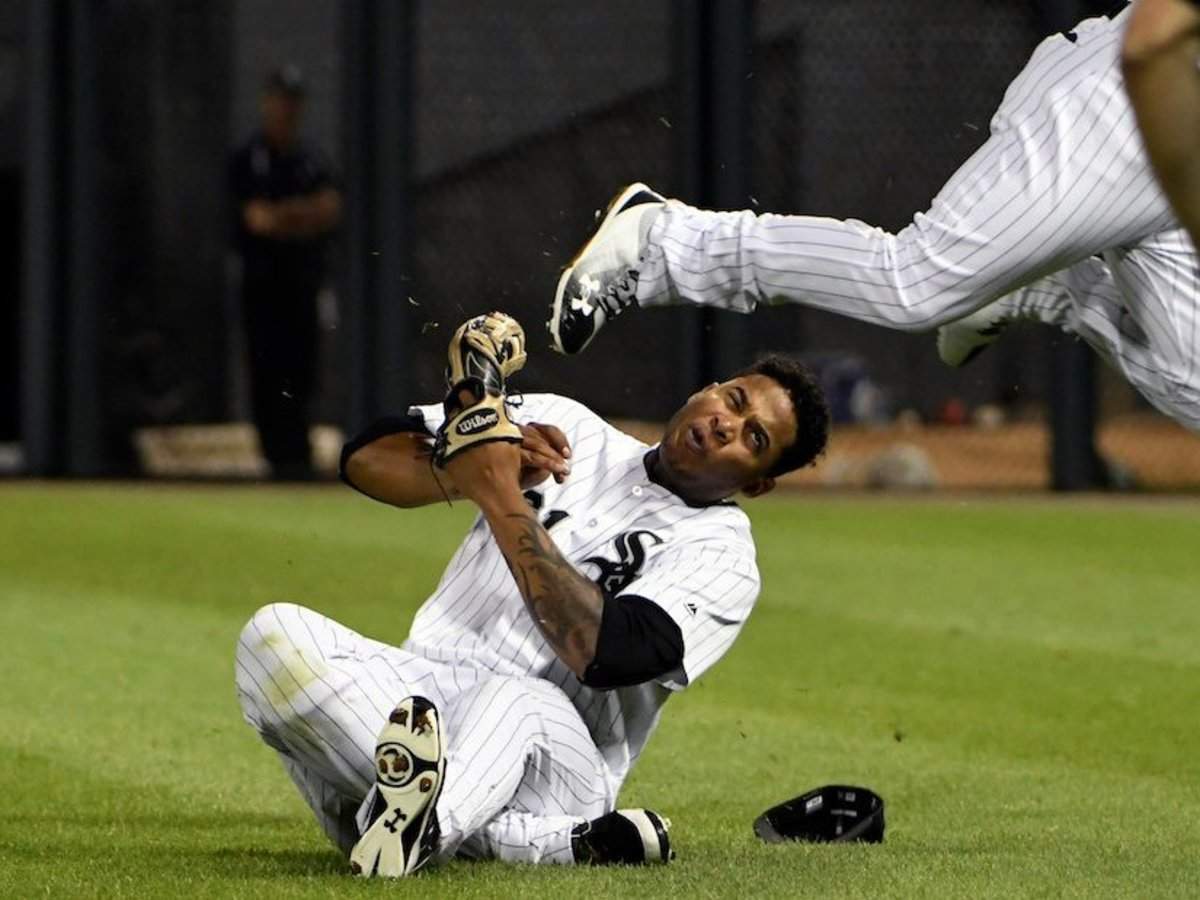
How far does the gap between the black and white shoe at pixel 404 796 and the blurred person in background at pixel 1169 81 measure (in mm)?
1953

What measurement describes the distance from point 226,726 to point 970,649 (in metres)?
2.85

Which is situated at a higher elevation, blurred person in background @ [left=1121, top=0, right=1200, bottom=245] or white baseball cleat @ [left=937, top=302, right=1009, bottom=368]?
blurred person in background @ [left=1121, top=0, right=1200, bottom=245]

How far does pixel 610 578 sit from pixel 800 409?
51cm

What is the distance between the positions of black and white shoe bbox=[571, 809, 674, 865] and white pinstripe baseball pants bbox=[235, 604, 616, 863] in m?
0.03

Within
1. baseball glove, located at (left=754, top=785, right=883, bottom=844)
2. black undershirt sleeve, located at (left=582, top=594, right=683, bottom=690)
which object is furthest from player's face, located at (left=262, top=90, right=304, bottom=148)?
black undershirt sleeve, located at (left=582, top=594, right=683, bottom=690)

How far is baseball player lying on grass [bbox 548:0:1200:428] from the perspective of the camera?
4980 mm

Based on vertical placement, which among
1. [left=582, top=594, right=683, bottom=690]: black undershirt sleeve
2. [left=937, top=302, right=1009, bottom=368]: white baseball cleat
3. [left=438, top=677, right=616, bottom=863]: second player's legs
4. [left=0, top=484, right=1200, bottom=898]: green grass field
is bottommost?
[left=0, top=484, right=1200, bottom=898]: green grass field

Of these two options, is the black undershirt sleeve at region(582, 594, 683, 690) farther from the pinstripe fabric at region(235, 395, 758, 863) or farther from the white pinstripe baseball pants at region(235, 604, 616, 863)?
the white pinstripe baseball pants at region(235, 604, 616, 863)

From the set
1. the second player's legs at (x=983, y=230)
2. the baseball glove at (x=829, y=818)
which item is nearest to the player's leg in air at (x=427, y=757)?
the baseball glove at (x=829, y=818)

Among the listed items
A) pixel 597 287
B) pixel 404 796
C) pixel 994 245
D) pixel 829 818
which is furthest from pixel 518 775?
pixel 994 245

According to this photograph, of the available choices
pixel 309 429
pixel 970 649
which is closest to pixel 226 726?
pixel 970 649

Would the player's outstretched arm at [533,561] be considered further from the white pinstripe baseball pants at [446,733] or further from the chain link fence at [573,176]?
the chain link fence at [573,176]

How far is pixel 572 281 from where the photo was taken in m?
5.33

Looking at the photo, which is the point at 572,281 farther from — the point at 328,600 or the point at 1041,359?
the point at 1041,359
